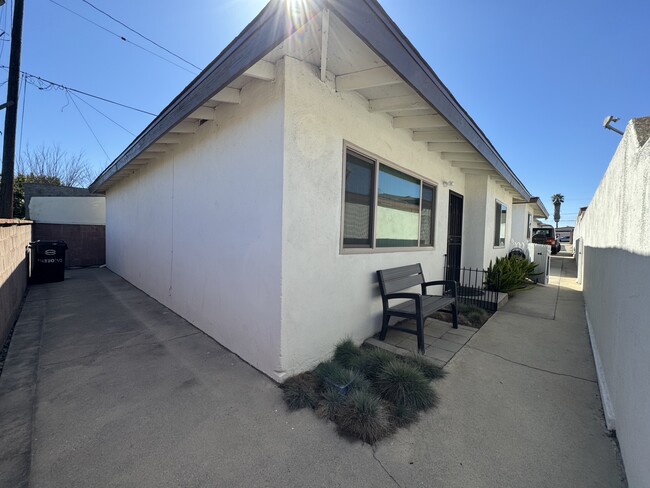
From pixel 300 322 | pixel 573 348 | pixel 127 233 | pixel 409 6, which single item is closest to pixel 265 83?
pixel 409 6

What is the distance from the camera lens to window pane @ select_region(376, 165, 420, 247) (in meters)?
3.93

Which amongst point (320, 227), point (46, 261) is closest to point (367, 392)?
point (320, 227)

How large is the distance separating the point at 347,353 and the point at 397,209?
7.26ft

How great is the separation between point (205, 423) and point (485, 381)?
2.63 m

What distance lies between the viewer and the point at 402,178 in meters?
4.37

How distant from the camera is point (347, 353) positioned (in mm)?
3238

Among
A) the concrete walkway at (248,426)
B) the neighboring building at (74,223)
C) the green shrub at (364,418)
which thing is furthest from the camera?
the neighboring building at (74,223)

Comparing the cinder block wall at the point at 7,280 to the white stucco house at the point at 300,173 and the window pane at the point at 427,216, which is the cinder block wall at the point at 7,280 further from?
the window pane at the point at 427,216

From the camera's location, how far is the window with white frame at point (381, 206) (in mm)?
3453

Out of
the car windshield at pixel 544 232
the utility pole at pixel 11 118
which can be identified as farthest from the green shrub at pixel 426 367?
the car windshield at pixel 544 232

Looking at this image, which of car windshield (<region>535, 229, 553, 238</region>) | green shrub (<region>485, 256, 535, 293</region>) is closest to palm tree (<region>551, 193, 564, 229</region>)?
car windshield (<region>535, 229, 553, 238</region>)

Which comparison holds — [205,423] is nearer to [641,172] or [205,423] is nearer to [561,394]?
[561,394]

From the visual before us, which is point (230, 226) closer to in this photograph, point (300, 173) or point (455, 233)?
point (300, 173)

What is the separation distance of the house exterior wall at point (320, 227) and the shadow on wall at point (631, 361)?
230cm
